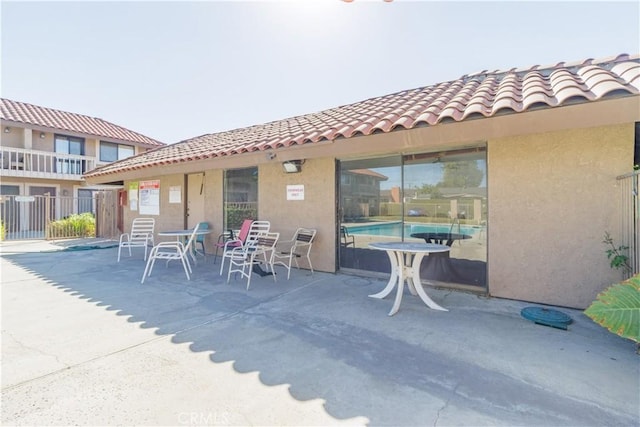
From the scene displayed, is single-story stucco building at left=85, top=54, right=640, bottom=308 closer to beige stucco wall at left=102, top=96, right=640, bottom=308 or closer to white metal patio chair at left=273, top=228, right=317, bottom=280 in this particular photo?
beige stucco wall at left=102, top=96, right=640, bottom=308

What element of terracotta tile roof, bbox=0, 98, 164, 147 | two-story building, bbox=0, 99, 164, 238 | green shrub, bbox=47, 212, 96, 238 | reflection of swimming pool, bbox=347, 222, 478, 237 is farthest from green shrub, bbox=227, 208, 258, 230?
terracotta tile roof, bbox=0, 98, 164, 147

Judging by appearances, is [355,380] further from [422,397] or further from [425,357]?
[425,357]

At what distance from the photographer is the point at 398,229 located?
6062 mm

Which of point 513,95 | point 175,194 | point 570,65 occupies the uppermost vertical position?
point 570,65

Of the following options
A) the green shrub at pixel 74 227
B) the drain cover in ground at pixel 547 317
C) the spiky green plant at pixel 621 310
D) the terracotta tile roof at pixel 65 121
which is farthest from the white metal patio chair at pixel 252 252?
the terracotta tile roof at pixel 65 121

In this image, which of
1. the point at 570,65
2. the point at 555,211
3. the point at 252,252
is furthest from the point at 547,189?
the point at 252,252

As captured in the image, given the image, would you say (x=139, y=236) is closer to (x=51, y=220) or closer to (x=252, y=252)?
(x=252, y=252)

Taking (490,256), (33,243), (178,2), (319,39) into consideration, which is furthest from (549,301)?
(33,243)

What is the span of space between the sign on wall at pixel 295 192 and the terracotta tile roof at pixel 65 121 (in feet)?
51.2

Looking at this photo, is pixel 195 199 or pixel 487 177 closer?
pixel 487 177

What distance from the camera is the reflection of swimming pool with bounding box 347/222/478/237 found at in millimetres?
5560

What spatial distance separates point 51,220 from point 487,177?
16.4 meters

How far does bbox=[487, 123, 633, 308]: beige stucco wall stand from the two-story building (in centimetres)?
1546

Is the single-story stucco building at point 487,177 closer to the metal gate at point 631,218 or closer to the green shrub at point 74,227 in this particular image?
the metal gate at point 631,218
